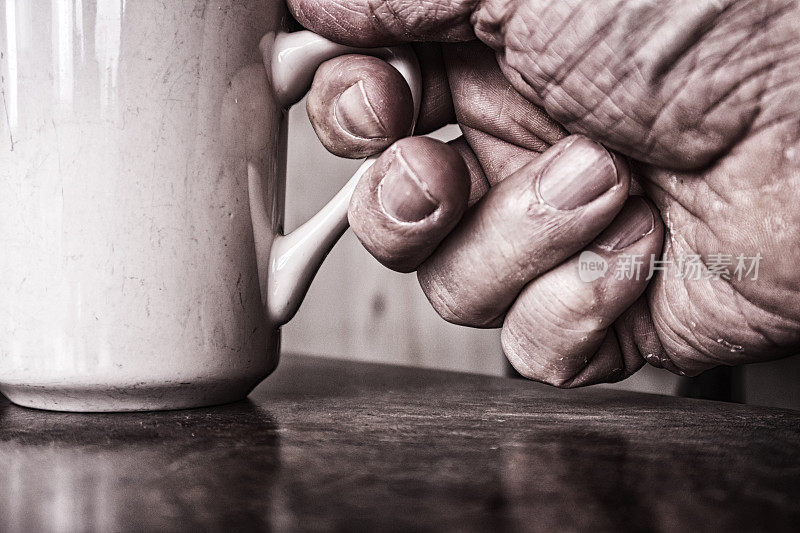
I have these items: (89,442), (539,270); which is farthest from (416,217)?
(89,442)

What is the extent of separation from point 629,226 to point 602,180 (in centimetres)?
6

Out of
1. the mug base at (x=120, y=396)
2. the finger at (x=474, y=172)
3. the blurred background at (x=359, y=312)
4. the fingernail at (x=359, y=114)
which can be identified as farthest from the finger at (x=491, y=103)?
the blurred background at (x=359, y=312)

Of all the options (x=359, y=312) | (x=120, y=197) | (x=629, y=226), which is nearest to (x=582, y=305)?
(x=629, y=226)

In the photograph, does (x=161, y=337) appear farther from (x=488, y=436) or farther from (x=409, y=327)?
(x=409, y=327)

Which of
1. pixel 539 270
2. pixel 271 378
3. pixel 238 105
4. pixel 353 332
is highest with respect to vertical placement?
pixel 238 105

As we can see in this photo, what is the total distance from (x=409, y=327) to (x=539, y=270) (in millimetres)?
1019

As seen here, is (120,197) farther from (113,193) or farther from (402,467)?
(402,467)

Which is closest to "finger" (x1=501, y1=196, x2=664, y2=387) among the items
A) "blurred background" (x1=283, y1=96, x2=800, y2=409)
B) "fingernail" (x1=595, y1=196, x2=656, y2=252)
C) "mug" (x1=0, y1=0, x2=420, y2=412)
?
"fingernail" (x1=595, y1=196, x2=656, y2=252)

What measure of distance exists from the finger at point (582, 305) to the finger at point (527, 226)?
1cm

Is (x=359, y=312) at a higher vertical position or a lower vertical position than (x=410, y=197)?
lower

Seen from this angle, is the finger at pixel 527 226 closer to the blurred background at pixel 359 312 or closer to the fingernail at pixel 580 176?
the fingernail at pixel 580 176

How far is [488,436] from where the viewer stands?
437mm

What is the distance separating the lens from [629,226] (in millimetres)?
528

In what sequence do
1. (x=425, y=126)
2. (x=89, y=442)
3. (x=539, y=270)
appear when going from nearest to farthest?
(x=89, y=442) → (x=539, y=270) → (x=425, y=126)
